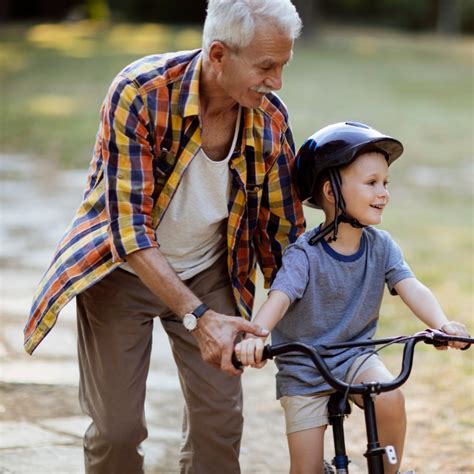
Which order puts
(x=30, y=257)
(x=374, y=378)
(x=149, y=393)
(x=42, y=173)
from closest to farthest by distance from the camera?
(x=374, y=378) < (x=149, y=393) < (x=30, y=257) < (x=42, y=173)

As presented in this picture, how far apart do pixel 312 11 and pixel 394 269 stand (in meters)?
28.2

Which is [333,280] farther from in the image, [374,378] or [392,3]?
[392,3]

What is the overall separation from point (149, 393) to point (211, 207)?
232 cm

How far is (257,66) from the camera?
11.3ft

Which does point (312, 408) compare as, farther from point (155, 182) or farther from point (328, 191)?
point (155, 182)

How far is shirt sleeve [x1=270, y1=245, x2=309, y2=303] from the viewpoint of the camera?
3498mm

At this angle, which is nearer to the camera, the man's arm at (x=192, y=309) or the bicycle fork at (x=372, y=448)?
the bicycle fork at (x=372, y=448)

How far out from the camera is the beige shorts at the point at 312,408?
3475 mm

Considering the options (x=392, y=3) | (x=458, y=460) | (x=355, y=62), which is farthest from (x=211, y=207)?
(x=392, y=3)

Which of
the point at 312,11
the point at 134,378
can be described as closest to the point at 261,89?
the point at 134,378

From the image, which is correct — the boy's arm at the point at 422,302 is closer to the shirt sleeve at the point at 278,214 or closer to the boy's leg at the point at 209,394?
the shirt sleeve at the point at 278,214

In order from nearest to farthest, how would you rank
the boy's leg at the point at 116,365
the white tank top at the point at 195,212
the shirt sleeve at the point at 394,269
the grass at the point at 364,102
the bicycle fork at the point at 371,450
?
the bicycle fork at the point at 371,450
the shirt sleeve at the point at 394,269
the white tank top at the point at 195,212
the boy's leg at the point at 116,365
the grass at the point at 364,102

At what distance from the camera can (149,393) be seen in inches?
233

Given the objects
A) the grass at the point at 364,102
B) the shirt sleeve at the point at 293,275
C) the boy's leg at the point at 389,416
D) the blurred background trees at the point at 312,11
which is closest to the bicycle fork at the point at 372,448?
the boy's leg at the point at 389,416
